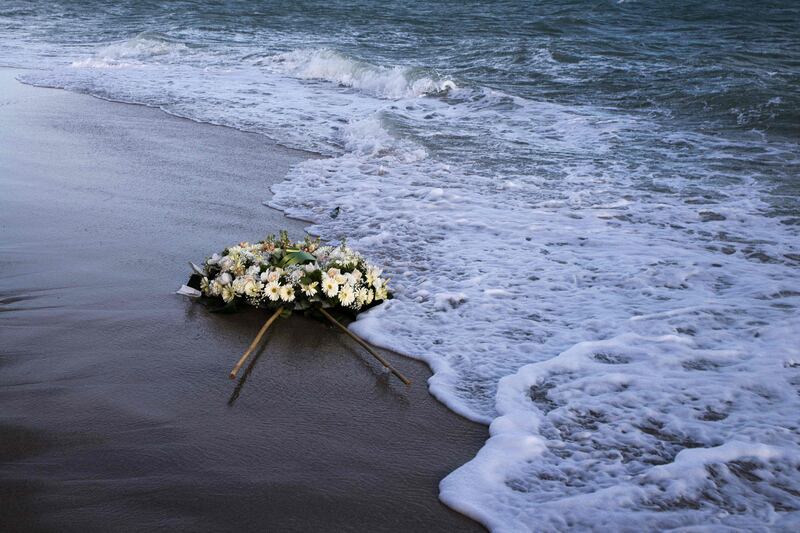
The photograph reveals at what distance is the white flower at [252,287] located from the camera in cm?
468

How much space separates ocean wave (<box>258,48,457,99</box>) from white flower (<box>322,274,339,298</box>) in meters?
9.21

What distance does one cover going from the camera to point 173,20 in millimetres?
25391

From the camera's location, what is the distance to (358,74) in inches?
585

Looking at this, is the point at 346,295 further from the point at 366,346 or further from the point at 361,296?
the point at 366,346

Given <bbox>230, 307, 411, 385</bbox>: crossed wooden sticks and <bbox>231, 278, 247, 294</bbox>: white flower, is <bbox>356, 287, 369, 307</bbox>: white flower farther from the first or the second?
<bbox>231, 278, 247, 294</bbox>: white flower

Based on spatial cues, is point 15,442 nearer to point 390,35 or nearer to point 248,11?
point 390,35

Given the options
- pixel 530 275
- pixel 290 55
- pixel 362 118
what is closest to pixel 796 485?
pixel 530 275

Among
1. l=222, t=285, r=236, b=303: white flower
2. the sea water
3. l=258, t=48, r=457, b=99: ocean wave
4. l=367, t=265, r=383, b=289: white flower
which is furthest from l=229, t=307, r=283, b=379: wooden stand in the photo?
l=258, t=48, r=457, b=99: ocean wave

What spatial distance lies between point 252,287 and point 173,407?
116 centimetres

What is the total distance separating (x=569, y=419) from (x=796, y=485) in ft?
3.17

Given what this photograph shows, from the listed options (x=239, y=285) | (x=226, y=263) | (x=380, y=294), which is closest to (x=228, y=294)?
(x=239, y=285)

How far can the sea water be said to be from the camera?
3.30 m

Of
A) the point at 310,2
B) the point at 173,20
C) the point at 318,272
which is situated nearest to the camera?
the point at 318,272

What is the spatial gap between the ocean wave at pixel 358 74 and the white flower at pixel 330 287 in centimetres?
921
